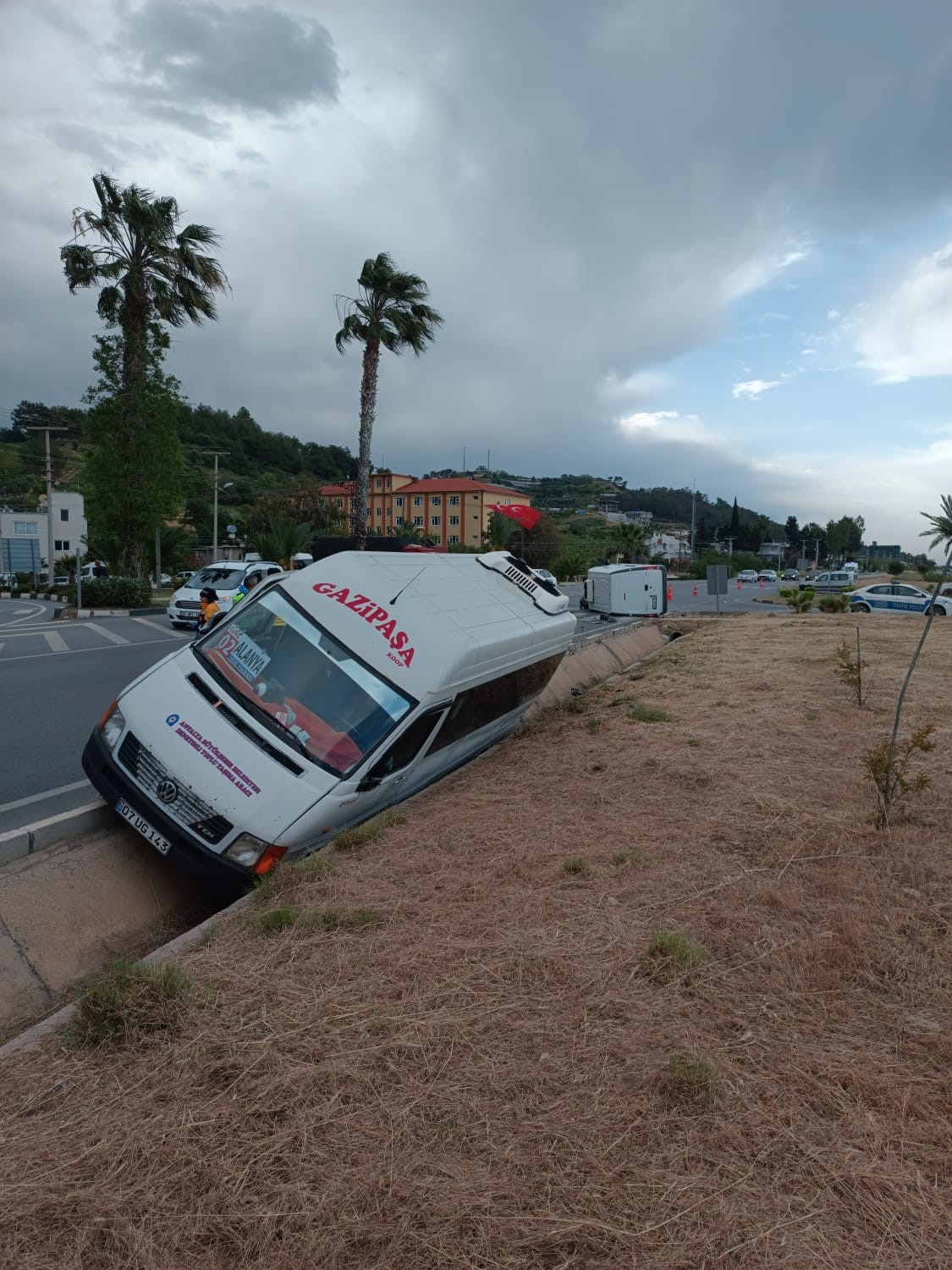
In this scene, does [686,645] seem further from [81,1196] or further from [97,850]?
[81,1196]

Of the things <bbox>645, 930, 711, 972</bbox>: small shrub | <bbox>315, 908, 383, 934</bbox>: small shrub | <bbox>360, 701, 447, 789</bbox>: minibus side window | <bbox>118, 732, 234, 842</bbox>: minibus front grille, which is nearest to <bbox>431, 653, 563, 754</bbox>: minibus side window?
<bbox>360, 701, 447, 789</bbox>: minibus side window

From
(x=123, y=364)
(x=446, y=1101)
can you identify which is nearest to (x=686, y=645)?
(x=446, y=1101)

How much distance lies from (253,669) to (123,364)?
27.4 m

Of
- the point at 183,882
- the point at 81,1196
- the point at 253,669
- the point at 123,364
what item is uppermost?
the point at 123,364

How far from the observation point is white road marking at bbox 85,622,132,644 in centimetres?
1870

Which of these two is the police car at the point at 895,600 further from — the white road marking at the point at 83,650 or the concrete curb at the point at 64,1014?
the concrete curb at the point at 64,1014

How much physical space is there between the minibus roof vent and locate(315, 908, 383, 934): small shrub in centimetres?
552

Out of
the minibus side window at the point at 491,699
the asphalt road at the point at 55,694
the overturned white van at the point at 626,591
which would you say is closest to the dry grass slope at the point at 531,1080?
the minibus side window at the point at 491,699

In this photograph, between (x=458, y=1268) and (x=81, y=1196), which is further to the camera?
(x=81, y=1196)

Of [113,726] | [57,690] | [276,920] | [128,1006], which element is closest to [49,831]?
[113,726]

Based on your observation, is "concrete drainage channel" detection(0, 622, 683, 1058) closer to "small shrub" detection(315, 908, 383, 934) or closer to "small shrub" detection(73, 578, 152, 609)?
"small shrub" detection(315, 908, 383, 934)

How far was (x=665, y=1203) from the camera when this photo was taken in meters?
2.46

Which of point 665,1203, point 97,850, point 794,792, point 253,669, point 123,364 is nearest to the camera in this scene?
point 665,1203

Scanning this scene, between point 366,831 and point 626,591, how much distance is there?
25.0 metres
